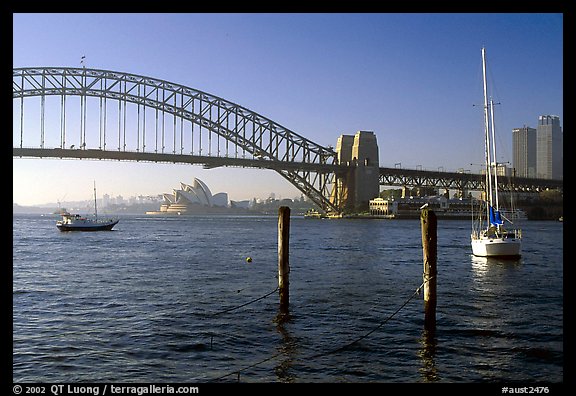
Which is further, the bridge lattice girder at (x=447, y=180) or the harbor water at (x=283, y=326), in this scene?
the bridge lattice girder at (x=447, y=180)

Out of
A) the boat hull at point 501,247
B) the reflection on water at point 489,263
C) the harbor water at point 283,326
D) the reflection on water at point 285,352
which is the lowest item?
the reflection on water at point 489,263

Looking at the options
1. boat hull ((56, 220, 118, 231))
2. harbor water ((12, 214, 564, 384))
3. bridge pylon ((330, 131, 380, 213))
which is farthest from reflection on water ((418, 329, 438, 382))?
bridge pylon ((330, 131, 380, 213))

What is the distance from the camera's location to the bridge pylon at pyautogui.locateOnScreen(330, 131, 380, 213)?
101750mm

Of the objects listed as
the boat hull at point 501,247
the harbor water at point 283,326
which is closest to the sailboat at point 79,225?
the harbor water at point 283,326

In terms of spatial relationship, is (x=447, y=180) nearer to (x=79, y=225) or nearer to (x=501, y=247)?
(x=79, y=225)

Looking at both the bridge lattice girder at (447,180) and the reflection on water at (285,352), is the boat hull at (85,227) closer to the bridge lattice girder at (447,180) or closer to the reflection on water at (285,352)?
the reflection on water at (285,352)

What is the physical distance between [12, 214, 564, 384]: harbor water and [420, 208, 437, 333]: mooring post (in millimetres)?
426

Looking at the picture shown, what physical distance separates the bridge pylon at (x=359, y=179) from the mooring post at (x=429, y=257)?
88.7 m

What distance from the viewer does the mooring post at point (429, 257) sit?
10750mm

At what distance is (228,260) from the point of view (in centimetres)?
2717

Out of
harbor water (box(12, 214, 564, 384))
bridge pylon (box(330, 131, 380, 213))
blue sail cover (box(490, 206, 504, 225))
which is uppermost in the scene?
bridge pylon (box(330, 131, 380, 213))

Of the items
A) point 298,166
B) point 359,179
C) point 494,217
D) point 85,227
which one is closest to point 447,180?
point 359,179

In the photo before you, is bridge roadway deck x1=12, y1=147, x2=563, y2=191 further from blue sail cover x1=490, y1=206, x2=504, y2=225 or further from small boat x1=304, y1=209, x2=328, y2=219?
blue sail cover x1=490, y1=206, x2=504, y2=225
